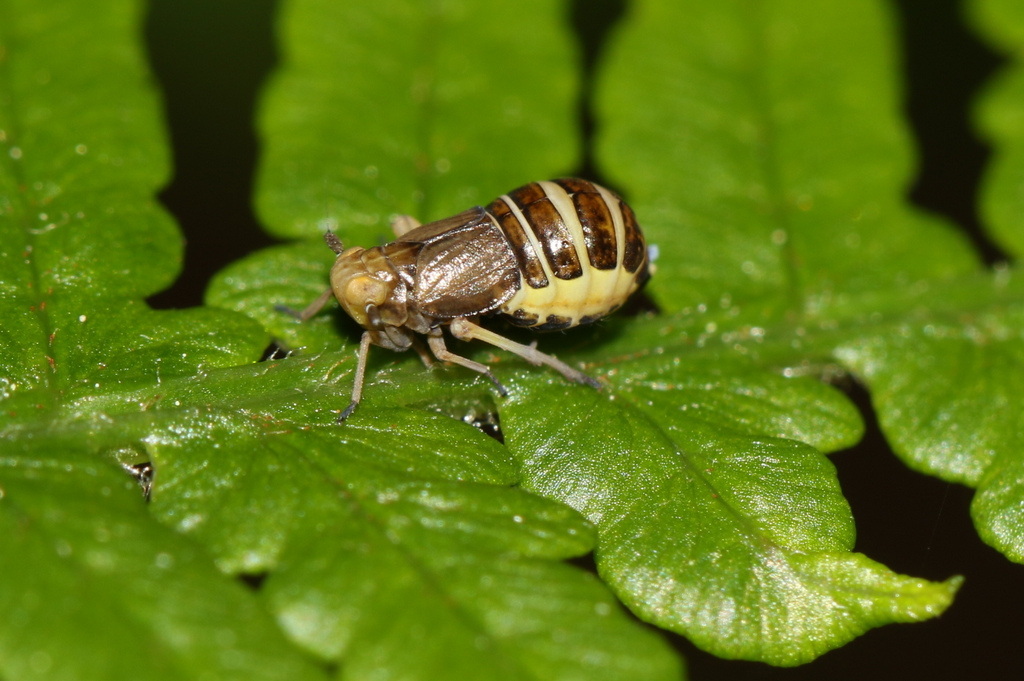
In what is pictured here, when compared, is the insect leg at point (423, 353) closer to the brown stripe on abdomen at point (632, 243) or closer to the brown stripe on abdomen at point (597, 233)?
the brown stripe on abdomen at point (597, 233)

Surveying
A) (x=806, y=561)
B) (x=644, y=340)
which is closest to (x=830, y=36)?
(x=644, y=340)

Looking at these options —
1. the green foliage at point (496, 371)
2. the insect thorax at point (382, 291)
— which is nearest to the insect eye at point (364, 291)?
the insect thorax at point (382, 291)

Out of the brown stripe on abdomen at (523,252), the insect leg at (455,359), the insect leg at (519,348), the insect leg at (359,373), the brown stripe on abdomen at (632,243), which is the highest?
Result: the brown stripe on abdomen at (632,243)

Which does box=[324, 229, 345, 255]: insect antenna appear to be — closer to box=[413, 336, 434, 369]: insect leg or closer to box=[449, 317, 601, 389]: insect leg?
box=[413, 336, 434, 369]: insect leg

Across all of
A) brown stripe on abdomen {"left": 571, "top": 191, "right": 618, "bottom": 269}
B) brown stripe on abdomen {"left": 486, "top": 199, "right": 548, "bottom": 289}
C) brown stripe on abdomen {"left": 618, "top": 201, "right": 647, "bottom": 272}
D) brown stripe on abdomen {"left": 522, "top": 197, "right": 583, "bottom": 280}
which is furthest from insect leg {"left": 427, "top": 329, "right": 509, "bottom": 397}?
brown stripe on abdomen {"left": 618, "top": 201, "right": 647, "bottom": 272}

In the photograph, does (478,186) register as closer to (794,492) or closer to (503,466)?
(503,466)

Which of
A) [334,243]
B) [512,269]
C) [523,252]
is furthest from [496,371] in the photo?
[334,243]
